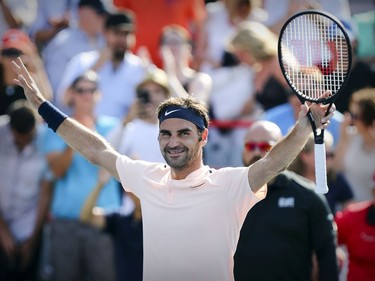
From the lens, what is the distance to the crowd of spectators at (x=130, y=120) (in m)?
8.91

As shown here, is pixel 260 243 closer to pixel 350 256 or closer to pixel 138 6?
pixel 350 256

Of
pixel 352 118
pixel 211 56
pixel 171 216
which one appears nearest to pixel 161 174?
pixel 171 216

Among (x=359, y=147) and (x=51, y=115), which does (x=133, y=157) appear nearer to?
(x=359, y=147)

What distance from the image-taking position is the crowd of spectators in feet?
29.2

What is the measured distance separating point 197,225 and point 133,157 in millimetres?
3273

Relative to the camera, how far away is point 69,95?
9828 mm

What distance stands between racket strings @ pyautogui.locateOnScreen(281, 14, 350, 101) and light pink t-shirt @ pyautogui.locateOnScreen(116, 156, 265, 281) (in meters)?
0.69

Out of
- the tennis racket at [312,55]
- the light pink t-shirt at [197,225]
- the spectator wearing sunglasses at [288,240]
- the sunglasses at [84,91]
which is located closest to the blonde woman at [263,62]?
the sunglasses at [84,91]

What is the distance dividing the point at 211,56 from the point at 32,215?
9.51 ft

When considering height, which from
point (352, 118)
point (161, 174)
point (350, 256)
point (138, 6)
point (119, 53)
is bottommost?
point (350, 256)

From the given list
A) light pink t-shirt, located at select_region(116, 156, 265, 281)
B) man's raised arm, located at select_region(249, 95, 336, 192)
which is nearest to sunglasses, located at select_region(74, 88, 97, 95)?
light pink t-shirt, located at select_region(116, 156, 265, 281)

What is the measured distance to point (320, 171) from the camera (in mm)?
5398

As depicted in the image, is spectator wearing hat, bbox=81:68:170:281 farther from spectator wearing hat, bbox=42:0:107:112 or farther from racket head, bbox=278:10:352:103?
racket head, bbox=278:10:352:103

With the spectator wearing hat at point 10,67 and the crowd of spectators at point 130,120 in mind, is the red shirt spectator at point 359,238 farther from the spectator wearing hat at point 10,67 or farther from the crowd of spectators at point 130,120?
the spectator wearing hat at point 10,67
